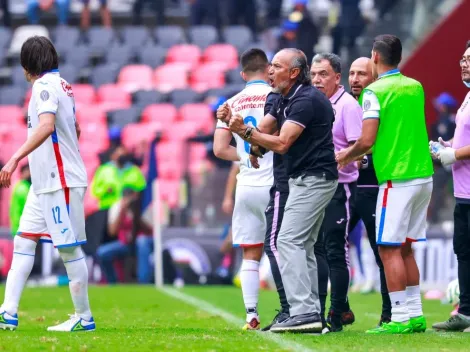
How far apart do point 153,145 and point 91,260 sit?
2.33m

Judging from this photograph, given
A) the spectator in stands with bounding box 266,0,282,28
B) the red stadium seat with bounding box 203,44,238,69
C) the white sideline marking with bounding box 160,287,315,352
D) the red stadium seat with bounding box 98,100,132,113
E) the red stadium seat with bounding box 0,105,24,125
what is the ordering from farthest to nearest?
the spectator in stands with bounding box 266,0,282,28, the red stadium seat with bounding box 203,44,238,69, the red stadium seat with bounding box 98,100,132,113, the red stadium seat with bounding box 0,105,24,125, the white sideline marking with bounding box 160,287,315,352

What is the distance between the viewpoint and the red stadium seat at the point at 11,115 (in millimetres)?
24781

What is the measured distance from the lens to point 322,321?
28.3 feet

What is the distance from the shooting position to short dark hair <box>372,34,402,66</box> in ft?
28.5

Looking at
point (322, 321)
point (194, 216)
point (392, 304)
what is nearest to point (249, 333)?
point (322, 321)

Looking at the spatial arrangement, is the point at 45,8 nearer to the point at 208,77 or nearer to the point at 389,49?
the point at 208,77

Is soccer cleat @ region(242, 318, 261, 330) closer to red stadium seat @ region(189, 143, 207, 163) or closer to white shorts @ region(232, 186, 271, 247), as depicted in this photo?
white shorts @ region(232, 186, 271, 247)

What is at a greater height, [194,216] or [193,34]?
[193,34]

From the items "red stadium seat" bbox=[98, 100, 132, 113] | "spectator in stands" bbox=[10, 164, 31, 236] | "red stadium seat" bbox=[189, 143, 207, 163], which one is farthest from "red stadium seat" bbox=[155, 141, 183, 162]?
"red stadium seat" bbox=[98, 100, 132, 113]

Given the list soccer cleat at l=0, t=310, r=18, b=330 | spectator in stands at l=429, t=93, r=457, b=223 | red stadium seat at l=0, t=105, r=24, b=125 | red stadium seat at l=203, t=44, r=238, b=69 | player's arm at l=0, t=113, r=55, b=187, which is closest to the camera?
player's arm at l=0, t=113, r=55, b=187

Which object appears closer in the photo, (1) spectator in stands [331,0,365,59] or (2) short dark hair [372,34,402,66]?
(2) short dark hair [372,34,402,66]

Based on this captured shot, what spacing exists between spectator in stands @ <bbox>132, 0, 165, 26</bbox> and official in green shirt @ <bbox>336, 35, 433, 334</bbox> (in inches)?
802

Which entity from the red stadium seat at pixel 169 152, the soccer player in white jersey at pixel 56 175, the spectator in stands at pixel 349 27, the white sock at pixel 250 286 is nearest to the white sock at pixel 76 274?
the soccer player in white jersey at pixel 56 175

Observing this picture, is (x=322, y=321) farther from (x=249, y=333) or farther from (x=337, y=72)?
(x=337, y=72)
